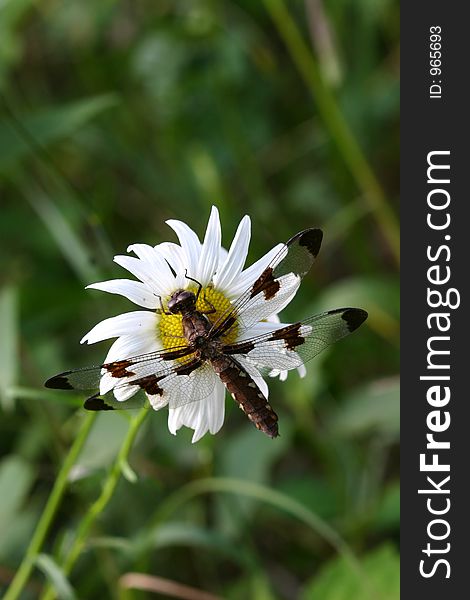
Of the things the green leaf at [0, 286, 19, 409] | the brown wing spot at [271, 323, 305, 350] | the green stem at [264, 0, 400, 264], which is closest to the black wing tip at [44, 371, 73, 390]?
the brown wing spot at [271, 323, 305, 350]

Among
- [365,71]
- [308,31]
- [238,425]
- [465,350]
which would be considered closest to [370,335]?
[238,425]

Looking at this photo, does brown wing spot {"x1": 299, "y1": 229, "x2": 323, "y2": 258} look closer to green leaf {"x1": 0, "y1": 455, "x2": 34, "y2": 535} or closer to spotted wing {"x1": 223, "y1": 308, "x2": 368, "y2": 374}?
spotted wing {"x1": 223, "y1": 308, "x2": 368, "y2": 374}

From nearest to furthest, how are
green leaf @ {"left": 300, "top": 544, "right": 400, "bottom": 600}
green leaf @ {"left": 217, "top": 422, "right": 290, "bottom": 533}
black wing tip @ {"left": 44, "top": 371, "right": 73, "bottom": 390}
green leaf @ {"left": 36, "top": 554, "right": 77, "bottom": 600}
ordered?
black wing tip @ {"left": 44, "top": 371, "right": 73, "bottom": 390} < green leaf @ {"left": 36, "top": 554, "right": 77, "bottom": 600} < green leaf @ {"left": 300, "top": 544, "right": 400, "bottom": 600} < green leaf @ {"left": 217, "top": 422, "right": 290, "bottom": 533}

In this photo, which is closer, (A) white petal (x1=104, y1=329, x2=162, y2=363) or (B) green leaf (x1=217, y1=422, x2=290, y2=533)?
(A) white petal (x1=104, y1=329, x2=162, y2=363)

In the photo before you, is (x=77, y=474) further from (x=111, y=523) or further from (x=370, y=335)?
(x=370, y=335)

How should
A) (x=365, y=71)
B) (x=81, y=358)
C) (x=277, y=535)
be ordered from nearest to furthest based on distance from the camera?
(x=277, y=535), (x=81, y=358), (x=365, y=71)

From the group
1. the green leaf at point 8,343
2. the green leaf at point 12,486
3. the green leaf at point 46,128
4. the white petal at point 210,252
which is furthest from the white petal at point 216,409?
the green leaf at point 46,128

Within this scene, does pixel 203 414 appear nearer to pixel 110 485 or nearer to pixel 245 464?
pixel 110 485

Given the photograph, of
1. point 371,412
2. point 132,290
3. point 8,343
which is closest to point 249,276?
point 132,290
